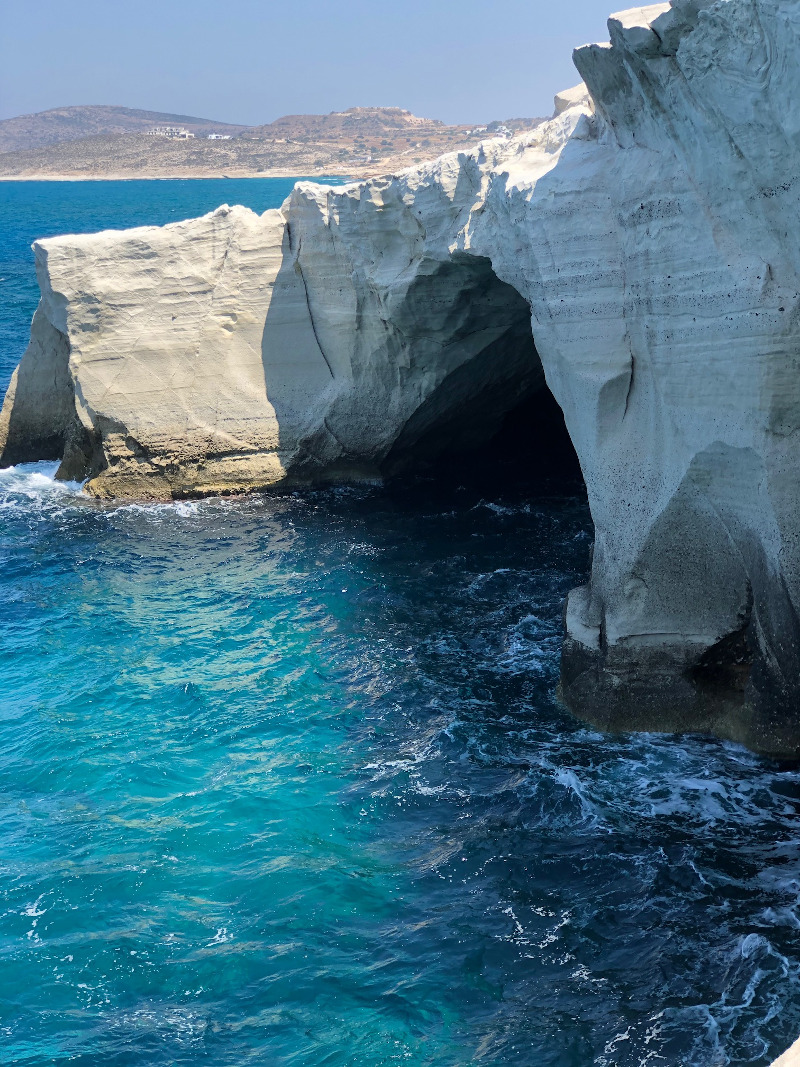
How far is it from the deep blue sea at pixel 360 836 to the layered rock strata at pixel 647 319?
166cm

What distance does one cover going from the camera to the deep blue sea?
10641 millimetres

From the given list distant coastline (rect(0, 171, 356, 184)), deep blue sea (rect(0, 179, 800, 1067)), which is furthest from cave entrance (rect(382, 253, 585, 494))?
distant coastline (rect(0, 171, 356, 184))

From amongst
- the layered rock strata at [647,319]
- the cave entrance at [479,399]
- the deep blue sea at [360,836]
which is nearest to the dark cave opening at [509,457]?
the cave entrance at [479,399]

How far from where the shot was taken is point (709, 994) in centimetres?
1053

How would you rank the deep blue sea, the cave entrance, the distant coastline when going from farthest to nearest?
1. the distant coastline
2. the cave entrance
3. the deep blue sea

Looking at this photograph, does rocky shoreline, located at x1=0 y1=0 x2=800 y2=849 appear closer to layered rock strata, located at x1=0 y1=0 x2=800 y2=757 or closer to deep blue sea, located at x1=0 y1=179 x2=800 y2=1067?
layered rock strata, located at x1=0 y1=0 x2=800 y2=757

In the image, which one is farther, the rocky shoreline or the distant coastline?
the distant coastline

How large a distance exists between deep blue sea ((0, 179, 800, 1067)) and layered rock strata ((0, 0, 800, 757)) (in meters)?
1.66

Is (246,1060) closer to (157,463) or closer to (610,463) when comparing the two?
(610,463)

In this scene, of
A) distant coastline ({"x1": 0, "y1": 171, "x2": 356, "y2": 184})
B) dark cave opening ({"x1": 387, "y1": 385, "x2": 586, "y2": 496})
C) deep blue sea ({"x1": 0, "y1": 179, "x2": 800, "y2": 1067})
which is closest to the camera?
deep blue sea ({"x1": 0, "y1": 179, "x2": 800, "y2": 1067})

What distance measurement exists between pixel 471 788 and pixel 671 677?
3.48 m

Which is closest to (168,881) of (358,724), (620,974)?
(358,724)

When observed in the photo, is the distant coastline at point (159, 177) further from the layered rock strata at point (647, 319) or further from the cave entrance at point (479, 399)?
the layered rock strata at point (647, 319)

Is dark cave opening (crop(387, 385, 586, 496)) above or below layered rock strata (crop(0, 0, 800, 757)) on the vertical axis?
below
